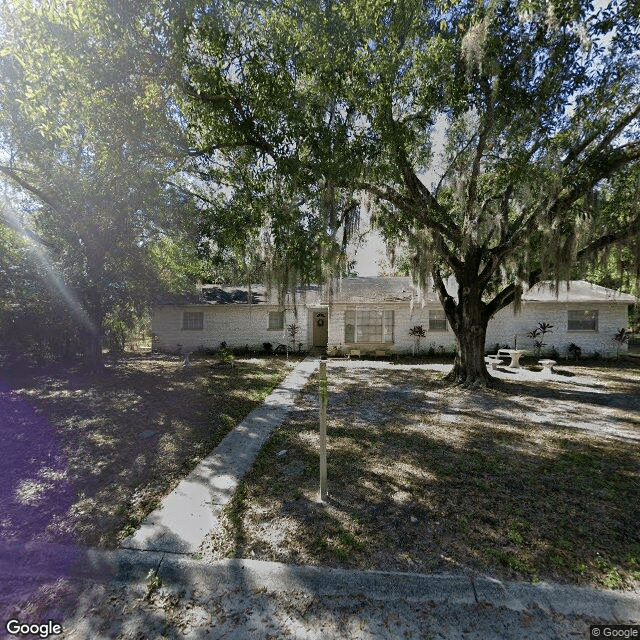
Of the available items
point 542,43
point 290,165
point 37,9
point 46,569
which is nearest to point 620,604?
point 46,569

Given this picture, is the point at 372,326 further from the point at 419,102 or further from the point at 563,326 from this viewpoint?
the point at 419,102

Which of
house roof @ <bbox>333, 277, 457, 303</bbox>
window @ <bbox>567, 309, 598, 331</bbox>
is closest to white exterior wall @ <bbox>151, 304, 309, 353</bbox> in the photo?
house roof @ <bbox>333, 277, 457, 303</bbox>

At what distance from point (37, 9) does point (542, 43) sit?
304 inches

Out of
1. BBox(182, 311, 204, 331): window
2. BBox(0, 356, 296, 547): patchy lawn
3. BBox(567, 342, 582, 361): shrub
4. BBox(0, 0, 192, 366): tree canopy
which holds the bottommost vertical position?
BBox(0, 356, 296, 547): patchy lawn

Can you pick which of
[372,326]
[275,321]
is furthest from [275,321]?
[372,326]

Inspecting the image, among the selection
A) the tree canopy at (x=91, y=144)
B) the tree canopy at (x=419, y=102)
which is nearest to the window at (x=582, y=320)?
the tree canopy at (x=419, y=102)

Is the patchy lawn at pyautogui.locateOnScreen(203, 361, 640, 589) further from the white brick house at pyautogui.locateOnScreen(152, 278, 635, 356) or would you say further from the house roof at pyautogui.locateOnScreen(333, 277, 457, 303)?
the house roof at pyautogui.locateOnScreen(333, 277, 457, 303)

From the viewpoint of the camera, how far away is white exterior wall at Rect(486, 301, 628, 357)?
1598cm

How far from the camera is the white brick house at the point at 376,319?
16.0 metres

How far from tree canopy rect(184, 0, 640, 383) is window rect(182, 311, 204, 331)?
10948 mm

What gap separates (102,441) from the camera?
5707 millimetres

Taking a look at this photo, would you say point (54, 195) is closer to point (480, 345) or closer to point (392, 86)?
point (392, 86)

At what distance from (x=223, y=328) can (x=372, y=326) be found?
7.49 metres

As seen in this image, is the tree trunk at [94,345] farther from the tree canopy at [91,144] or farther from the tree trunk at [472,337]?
the tree trunk at [472,337]
